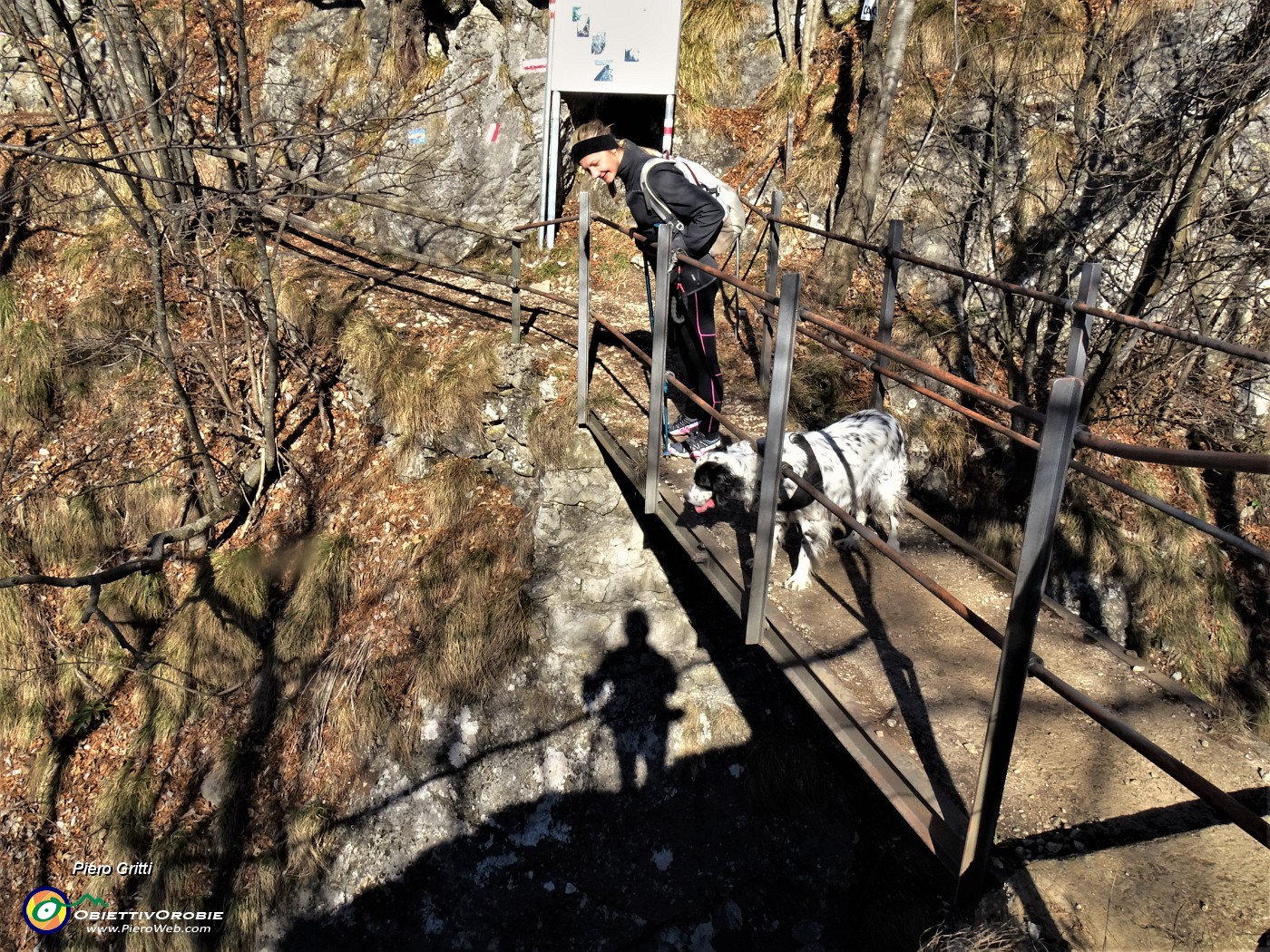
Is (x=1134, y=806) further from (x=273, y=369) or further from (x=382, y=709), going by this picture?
(x=273, y=369)

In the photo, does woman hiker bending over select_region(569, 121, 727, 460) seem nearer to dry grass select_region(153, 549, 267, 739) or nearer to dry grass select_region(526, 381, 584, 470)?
dry grass select_region(526, 381, 584, 470)

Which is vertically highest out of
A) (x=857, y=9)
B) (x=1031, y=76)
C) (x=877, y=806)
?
(x=857, y=9)

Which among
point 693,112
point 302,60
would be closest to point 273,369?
point 302,60

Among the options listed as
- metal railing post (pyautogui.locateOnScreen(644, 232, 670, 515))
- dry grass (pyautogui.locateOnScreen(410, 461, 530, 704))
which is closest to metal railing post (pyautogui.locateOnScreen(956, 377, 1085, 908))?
metal railing post (pyautogui.locateOnScreen(644, 232, 670, 515))

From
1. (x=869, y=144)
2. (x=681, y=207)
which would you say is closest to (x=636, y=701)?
(x=681, y=207)

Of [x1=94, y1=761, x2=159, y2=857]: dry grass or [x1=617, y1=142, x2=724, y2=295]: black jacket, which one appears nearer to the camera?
[x1=617, y1=142, x2=724, y2=295]: black jacket

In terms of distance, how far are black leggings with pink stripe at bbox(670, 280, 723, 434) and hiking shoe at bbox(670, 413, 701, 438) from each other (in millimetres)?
377

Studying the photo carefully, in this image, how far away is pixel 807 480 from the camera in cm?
411

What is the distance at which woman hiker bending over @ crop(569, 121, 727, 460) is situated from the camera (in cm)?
440

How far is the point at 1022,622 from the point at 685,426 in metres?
3.50

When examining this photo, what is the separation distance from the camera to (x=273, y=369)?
7.00 m

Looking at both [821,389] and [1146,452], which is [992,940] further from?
[821,389]

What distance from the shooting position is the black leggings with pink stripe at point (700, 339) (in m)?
4.71

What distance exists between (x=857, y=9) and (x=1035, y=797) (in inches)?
389
